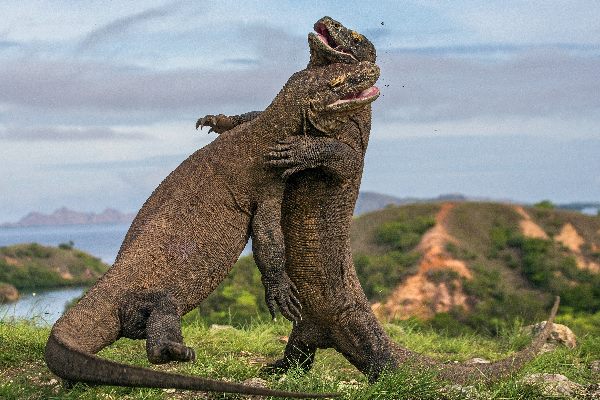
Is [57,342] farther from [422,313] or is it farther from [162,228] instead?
[422,313]

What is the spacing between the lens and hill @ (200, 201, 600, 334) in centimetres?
2100

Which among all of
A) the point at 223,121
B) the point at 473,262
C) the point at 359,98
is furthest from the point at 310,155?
the point at 473,262

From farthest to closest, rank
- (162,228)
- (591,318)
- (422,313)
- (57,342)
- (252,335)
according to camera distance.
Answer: (422,313) < (591,318) < (252,335) < (162,228) < (57,342)

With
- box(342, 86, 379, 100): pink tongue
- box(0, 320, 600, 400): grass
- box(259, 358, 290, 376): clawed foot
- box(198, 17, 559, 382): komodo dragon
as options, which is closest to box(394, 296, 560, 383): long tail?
box(198, 17, 559, 382): komodo dragon

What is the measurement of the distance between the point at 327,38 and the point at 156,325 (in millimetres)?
3048

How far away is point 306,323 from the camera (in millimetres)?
8930

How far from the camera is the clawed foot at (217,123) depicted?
27.7 feet

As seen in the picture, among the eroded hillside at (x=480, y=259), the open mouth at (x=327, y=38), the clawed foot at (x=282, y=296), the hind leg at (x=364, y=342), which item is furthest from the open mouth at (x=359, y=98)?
the eroded hillside at (x=480, y=259)

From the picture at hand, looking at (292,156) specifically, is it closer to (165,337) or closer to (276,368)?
(165,337)

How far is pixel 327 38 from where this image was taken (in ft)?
25.8

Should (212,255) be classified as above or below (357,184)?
below

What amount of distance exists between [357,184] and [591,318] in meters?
10.9

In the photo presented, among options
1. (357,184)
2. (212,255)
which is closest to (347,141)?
Result: (357,184)

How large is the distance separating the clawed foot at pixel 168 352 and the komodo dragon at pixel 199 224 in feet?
0.04
